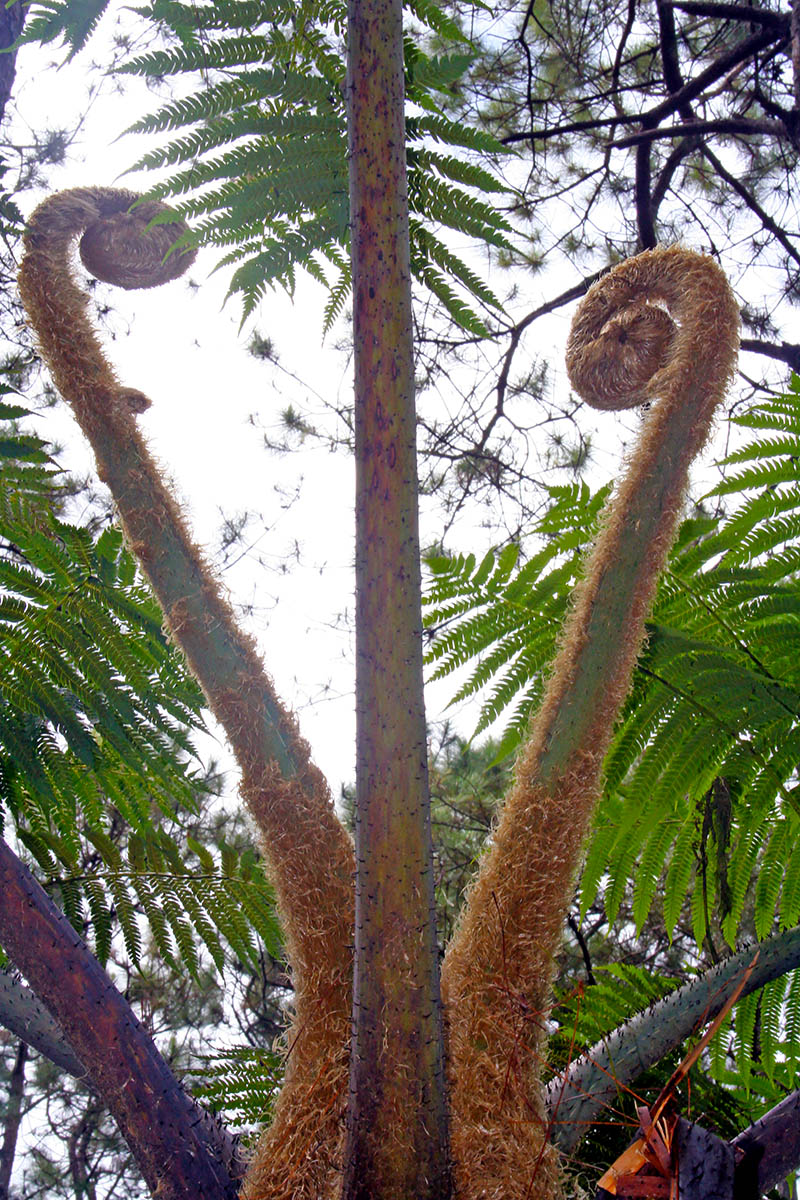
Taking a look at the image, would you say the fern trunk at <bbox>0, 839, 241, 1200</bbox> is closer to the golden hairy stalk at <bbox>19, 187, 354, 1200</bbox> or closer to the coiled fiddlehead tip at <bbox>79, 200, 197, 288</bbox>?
the golden hairy stalk at <bbox>19, 187, 354, 1200</bbox>

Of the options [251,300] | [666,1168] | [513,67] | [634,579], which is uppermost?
[513,67]

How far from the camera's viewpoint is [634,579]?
119 centimetres

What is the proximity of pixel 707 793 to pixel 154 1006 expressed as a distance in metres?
5.15

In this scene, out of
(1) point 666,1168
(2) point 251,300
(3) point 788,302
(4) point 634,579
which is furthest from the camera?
(3) point 788,302

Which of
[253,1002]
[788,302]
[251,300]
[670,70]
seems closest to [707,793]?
[251,300]

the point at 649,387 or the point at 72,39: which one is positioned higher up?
the point at 72,39

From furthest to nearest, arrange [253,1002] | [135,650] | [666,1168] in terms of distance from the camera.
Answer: [253,1002] < [135,650] < [666,1168]

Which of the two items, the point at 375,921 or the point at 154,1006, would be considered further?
the point at 154,1006

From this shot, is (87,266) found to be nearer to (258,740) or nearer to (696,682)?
(258,740)

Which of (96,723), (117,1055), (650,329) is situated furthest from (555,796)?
(96,723)

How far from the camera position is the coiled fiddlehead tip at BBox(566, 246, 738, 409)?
4.13ft

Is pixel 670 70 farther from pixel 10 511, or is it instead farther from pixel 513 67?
pixel 10 511

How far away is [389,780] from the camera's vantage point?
0.96 m

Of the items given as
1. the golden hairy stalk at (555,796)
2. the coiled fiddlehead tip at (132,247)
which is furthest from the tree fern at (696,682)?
the coiled fiddlehead tip at (132,247)
